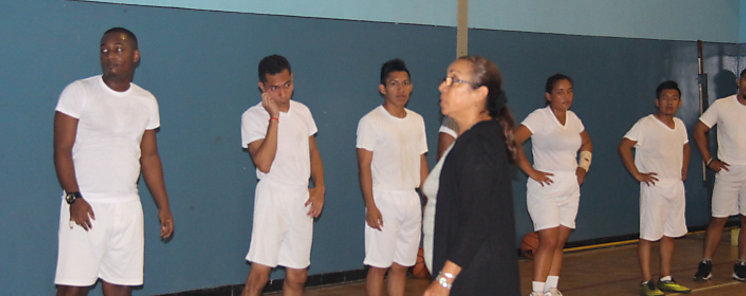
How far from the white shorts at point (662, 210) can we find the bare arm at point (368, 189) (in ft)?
7.96

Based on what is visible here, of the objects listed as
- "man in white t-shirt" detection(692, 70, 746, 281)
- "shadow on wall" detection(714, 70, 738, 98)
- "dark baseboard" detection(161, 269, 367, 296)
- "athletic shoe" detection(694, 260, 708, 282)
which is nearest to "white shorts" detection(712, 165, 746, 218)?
"man in white t-shirt" detection(692, 70, 746, 281)

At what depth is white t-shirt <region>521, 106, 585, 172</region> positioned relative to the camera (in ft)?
18.6

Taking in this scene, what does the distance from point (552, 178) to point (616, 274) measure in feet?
6.17

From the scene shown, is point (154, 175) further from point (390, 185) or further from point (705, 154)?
point (705, 154)

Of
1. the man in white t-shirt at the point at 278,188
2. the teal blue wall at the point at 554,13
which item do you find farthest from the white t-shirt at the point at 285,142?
the teal blue wall at the point at 554,13

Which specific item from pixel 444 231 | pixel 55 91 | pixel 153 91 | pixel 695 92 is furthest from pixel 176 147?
pixel 695 92

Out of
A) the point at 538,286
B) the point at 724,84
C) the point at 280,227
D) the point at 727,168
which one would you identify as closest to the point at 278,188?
the point at 280,227

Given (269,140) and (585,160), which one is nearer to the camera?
(269,140)

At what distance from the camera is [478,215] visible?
2684 mm

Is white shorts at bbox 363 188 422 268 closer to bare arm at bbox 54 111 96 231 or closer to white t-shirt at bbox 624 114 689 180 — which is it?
bare arm at bbox 54 111 96 231

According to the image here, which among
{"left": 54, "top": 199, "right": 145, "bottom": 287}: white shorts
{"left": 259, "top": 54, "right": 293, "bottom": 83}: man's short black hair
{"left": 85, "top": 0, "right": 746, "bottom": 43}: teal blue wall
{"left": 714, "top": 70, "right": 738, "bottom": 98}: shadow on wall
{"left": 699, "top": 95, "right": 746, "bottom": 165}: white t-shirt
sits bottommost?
{"left": 54, "top": 199, "right": 145, "bottom": 287}: white shorts

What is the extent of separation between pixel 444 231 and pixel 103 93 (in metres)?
2.10

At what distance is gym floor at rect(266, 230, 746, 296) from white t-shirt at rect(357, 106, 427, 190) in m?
1.52

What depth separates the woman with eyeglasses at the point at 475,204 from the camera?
8.82ft
